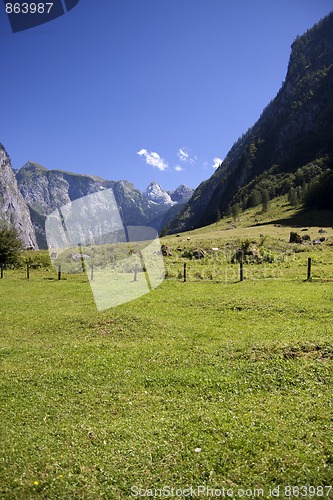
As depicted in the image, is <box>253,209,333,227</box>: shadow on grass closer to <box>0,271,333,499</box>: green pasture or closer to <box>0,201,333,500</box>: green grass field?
<box>0,201,333,500</box>: green grass field

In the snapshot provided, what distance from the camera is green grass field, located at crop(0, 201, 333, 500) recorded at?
7465 mm

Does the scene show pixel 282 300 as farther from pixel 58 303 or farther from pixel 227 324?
pixel 58 303

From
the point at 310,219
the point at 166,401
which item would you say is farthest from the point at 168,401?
the point at 310,219

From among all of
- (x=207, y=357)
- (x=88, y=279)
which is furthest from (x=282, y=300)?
(x=88, y=279)

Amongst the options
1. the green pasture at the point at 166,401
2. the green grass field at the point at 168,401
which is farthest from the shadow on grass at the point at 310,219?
the green pasture at the point at 166,401

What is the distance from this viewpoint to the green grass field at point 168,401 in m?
7.46

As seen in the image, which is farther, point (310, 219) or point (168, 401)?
point (310, 219)

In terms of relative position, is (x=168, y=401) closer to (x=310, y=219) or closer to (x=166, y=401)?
(x=166, y=401)

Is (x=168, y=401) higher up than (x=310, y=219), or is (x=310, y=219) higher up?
(x=310, y=219)

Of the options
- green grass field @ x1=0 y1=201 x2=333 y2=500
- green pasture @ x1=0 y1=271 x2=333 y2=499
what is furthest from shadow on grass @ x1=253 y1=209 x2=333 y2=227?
green pasture @ x1=0 y1=271 x2=333 y2=499

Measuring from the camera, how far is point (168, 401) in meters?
10.8

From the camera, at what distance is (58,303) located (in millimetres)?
27922

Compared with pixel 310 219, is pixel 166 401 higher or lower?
lower

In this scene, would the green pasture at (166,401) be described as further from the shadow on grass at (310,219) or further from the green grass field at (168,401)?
the shadow on grass at (310,219)
